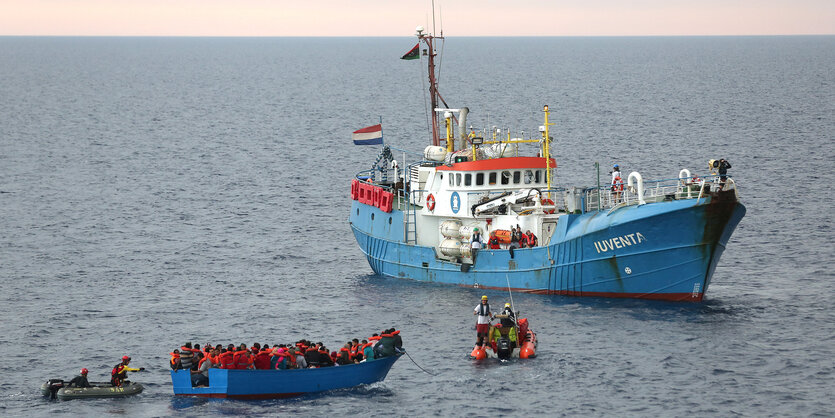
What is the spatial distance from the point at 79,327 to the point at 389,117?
308 ft

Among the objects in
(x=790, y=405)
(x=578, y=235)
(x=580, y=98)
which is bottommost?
(x=790, y=405)

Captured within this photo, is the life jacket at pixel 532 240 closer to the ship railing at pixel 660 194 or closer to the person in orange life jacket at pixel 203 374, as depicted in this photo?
the ship railing at pixel 660 194

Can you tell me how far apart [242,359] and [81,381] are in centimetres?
572

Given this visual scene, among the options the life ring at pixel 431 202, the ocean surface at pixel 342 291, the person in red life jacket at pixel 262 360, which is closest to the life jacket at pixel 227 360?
the person in red life jacket at pixel 262 360

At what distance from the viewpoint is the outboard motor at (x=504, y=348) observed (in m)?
40.9

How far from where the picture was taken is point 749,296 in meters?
49.6

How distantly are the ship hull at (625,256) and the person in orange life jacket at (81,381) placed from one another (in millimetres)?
18259

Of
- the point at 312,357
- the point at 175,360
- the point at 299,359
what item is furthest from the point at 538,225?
the point at 175,360

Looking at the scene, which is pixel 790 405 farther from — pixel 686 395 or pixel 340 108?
pixel 340 108

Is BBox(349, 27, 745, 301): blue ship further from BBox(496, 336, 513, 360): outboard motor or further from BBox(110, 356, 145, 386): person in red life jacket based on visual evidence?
BBox(110, 356, 145, 386): person in red life jacket

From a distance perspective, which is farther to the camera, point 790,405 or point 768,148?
point 768,148

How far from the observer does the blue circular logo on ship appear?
51.8 m

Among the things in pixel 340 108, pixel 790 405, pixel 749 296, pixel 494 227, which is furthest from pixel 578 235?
pixel 340 108

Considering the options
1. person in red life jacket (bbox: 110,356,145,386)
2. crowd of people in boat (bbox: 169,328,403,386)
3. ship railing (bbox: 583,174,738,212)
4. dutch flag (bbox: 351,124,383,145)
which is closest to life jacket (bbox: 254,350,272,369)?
crowd of people in boat (bbox: 169,328,403,386)
